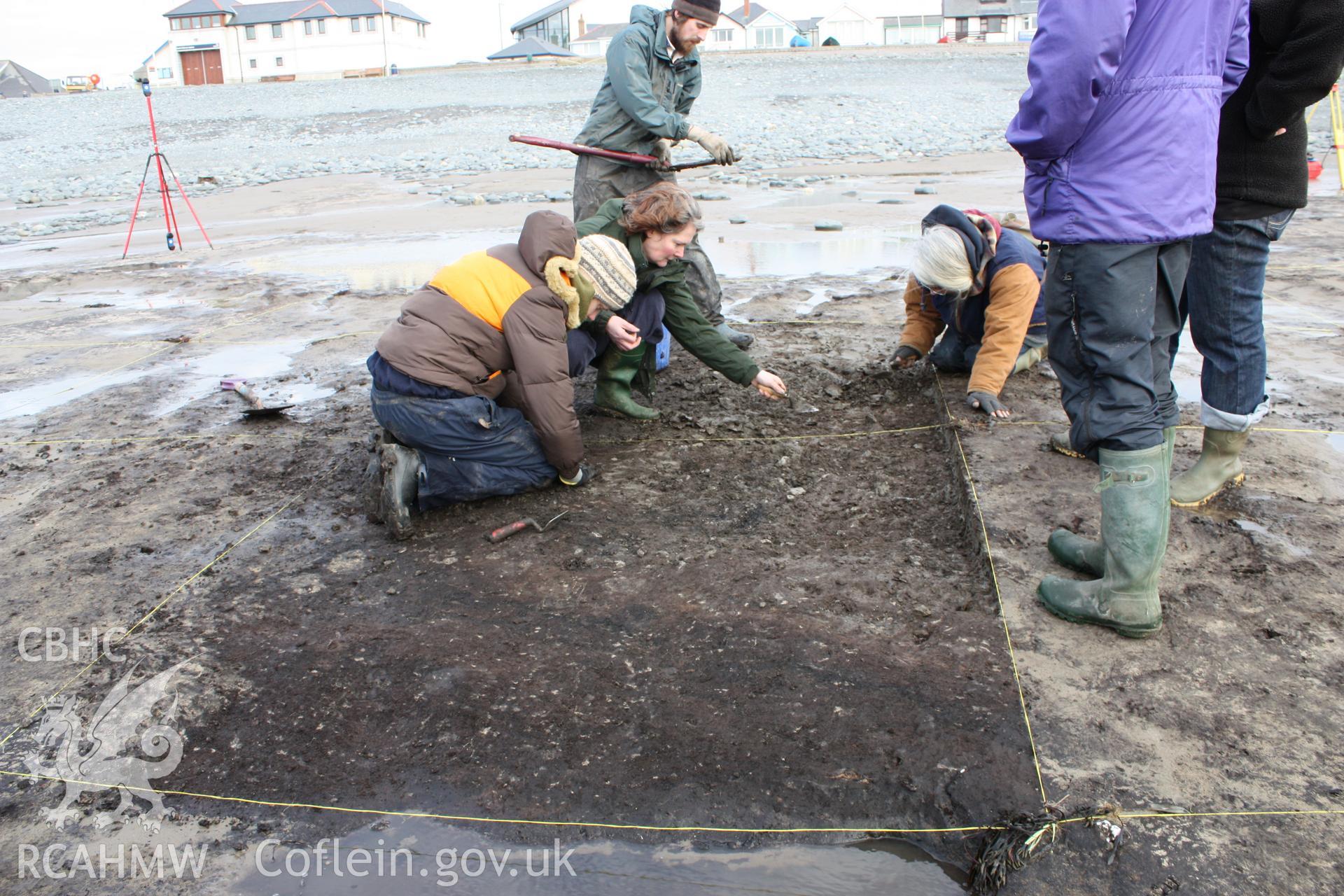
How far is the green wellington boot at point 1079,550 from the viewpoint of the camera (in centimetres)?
268

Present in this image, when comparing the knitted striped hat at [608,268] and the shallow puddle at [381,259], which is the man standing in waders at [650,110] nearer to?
the knitted striped hat at [608,268]

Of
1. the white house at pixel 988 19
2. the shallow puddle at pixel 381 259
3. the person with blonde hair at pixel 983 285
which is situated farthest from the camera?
the white house at pixel 988 19

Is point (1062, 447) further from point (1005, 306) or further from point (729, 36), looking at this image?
point (729, 36)

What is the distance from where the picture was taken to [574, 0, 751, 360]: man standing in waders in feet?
→ 15.0

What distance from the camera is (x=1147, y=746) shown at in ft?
6.75

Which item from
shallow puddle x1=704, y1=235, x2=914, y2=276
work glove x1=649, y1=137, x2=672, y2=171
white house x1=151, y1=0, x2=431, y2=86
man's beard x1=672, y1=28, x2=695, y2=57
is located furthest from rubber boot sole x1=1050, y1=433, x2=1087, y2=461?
white house x1=151, y1=0, x2=431, y2=86

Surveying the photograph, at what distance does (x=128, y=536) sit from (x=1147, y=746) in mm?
3253

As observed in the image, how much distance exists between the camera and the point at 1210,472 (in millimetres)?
3141

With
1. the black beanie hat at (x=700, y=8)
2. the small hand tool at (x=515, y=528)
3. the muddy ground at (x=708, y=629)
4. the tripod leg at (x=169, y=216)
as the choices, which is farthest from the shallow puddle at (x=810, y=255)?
the tripod leg at (x=169, y=216)

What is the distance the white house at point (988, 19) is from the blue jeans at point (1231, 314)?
59.2 m

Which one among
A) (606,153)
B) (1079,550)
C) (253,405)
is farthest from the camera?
(606,153)

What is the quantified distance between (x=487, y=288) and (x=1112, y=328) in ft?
6.56

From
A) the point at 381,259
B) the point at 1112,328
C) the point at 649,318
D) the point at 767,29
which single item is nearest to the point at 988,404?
the point at 649,318

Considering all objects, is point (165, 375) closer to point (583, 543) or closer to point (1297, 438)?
point (583, 543)
